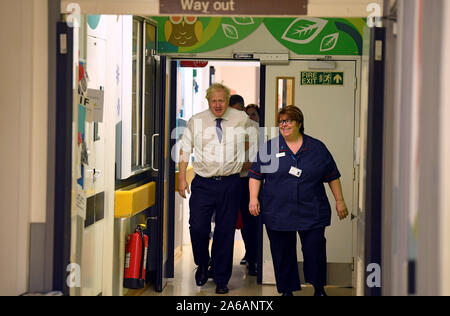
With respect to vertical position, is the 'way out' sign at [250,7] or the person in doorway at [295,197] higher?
the 'way out' sign at [250,7]

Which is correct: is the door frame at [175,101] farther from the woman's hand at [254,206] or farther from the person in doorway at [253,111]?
the woman's hand at [254,206]

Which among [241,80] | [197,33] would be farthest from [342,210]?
[241,80]

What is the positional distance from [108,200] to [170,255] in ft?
5.36

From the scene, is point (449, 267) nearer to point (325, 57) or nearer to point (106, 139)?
point (106, 139)

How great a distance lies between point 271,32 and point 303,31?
0.91 ft

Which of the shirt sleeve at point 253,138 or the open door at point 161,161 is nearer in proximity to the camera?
the open door at point 161,161

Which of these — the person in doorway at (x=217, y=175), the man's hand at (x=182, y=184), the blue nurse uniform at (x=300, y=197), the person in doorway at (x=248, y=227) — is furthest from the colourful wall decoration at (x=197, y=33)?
the blue nurse uniform at (x=300, y=197)

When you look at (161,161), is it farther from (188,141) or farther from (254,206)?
(254,206)

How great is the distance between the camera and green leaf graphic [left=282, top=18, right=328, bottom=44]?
6215mm

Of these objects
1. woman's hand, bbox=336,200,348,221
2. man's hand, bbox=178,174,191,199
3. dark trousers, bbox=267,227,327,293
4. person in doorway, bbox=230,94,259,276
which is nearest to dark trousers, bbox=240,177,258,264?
person in doorway, bbox=230,94,259,276

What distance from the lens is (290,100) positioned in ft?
20.6

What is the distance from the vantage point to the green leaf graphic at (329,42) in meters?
6.20

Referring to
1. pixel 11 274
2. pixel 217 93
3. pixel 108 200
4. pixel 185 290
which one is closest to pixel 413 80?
pixel 11 274

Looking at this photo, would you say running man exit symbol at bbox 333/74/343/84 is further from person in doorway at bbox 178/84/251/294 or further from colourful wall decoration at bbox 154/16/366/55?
person in doorway at bbox 178/84/251/294
